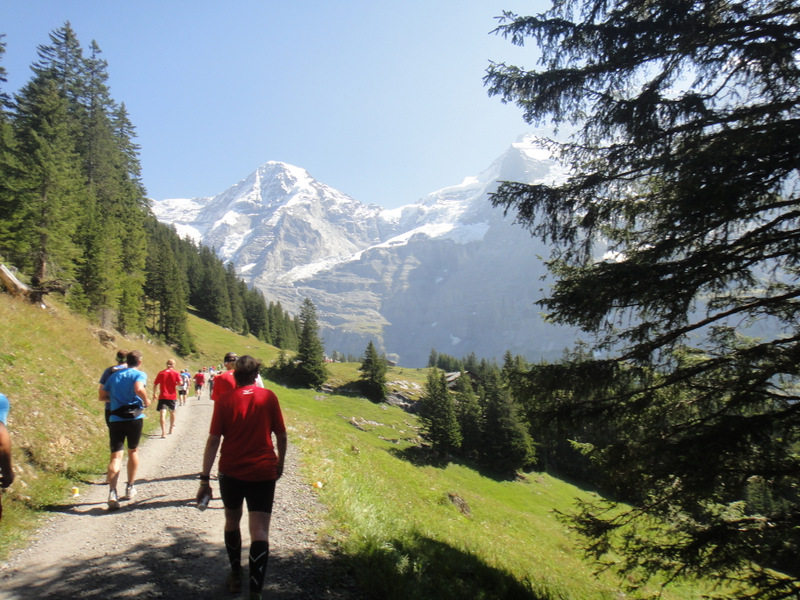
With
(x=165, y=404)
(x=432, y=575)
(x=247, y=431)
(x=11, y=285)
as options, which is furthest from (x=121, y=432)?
(x=11, y=285)

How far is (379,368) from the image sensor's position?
60.8 meters

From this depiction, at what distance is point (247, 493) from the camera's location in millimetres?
4262

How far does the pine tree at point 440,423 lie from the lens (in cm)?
4238

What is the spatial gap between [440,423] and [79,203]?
37.3 m

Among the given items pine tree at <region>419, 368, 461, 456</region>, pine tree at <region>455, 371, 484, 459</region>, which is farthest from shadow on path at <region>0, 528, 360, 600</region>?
pine tree at <region>455, 371, 484, 459</region>

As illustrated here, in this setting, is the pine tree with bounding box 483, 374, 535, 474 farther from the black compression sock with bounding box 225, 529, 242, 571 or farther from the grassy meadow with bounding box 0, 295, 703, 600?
the black compression sock with bounding box 225, 529, 242, 571

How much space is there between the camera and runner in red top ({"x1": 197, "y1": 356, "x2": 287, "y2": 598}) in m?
4.13

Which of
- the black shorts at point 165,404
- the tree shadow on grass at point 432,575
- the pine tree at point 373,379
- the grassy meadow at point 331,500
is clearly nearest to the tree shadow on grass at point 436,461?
the pine tree at point 373,379

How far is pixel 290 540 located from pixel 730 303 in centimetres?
760

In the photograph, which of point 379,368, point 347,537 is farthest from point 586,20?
point 379,368

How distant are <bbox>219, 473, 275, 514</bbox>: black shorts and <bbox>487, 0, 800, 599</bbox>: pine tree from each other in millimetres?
4516

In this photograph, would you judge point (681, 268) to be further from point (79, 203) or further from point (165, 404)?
point (79, 203)

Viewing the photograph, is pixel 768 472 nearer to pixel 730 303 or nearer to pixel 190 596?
pixel 730 303

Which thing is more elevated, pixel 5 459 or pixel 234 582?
pixel 5 459
